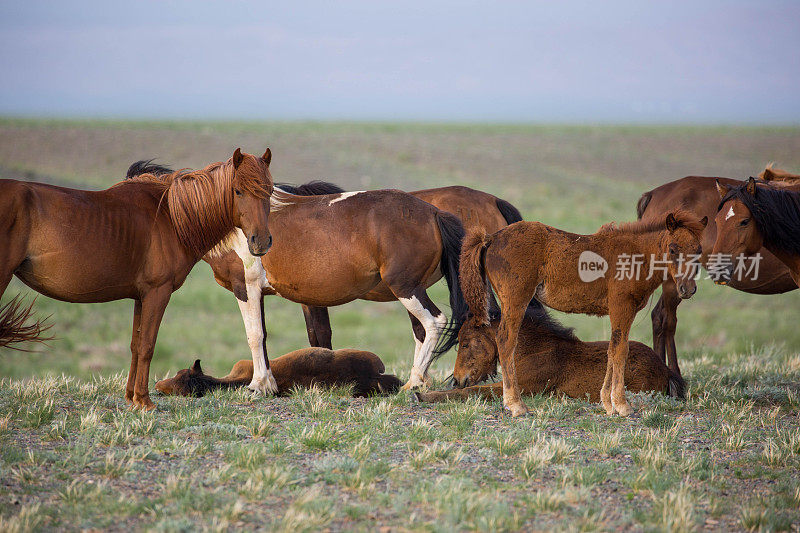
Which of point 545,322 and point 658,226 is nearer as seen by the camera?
point 658,226

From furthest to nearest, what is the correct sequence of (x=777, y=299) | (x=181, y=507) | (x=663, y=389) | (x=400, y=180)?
(x=400, y=180), (x=777, y=299), (x=663, y=389), (x=181, y=507)

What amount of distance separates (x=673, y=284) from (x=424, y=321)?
3.36 metres

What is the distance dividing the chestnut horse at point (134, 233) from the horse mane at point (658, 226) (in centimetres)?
323

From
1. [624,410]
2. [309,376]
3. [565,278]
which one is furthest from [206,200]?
[624,410]

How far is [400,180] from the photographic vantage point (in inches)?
1741

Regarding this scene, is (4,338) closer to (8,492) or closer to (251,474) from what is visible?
(8,492)

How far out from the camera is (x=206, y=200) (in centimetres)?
691

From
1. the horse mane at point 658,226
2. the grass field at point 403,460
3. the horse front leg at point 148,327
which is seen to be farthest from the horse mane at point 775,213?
the horse front leg at point 148,327

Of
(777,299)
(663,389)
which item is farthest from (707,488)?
(777,299)

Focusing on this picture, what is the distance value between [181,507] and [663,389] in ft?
16.8

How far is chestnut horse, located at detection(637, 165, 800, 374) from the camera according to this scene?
9297 millimetres

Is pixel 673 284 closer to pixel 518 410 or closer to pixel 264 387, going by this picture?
pixel 518 410

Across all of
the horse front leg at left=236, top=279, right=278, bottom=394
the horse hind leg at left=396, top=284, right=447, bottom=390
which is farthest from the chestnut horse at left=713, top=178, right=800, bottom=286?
the horse front leg at left=236, top=279, right=278, bottom=394

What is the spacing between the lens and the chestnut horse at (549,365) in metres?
7.55
